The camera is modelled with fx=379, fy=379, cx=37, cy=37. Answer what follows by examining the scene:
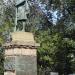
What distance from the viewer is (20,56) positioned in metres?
13.7

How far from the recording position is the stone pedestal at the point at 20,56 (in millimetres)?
13641

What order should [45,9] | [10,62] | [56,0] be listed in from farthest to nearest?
[45,9] < [56,0] < [10,62]

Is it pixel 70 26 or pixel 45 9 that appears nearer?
pixel 70 26

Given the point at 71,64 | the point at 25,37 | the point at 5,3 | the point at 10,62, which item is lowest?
the point at 71,64

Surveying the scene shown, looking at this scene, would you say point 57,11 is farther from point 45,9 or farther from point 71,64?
point 71,64

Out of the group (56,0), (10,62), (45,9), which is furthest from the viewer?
Answer: (45,9)

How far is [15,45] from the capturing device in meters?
13.7

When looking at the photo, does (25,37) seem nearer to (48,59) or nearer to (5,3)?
(48,59)

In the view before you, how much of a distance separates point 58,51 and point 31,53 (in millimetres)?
16196

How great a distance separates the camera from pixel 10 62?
13.6 meters

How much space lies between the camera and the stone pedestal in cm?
1364

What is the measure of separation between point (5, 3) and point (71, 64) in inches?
321

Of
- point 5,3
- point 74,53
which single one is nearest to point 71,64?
point 74,53

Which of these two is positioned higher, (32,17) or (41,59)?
(32,17)
